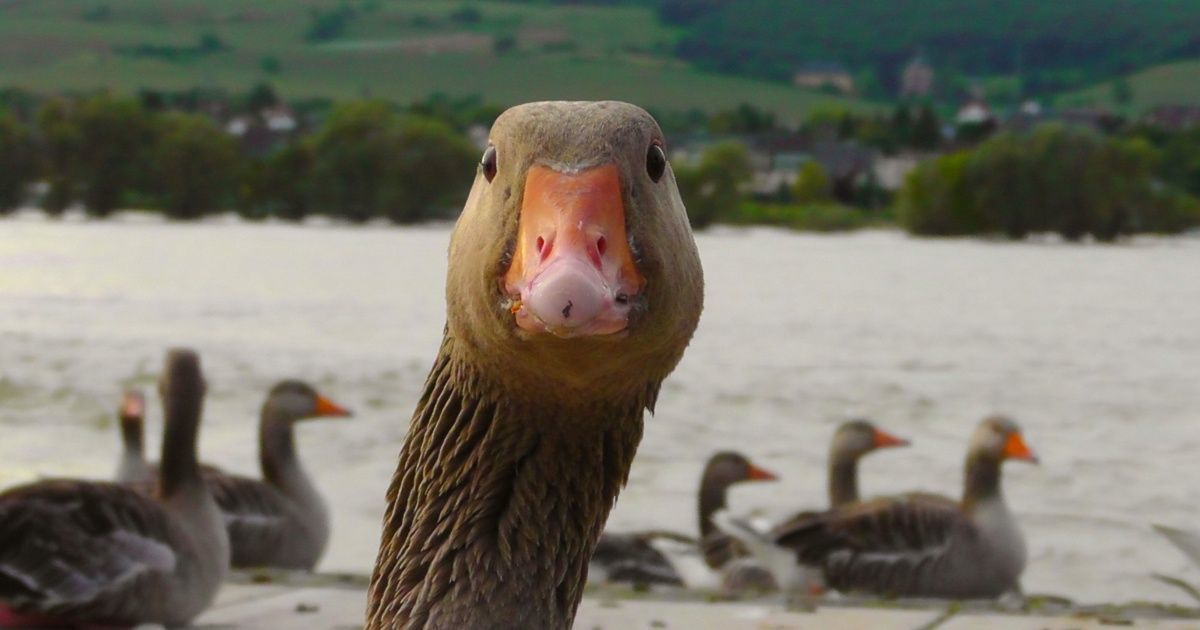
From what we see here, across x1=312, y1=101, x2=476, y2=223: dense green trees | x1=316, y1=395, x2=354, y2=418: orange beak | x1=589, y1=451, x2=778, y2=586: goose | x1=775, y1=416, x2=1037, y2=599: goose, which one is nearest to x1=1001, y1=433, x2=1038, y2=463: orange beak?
x1=775, y1=416, x2=1037, y2=599: goose

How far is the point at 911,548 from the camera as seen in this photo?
953cm

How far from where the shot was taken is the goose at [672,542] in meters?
9.02

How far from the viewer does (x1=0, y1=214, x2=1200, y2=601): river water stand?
591 inches

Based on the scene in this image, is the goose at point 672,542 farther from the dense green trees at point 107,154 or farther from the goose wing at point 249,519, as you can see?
the dense green trees at point 107,154

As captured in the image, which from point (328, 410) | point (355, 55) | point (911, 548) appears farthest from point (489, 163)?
point (355, 55)

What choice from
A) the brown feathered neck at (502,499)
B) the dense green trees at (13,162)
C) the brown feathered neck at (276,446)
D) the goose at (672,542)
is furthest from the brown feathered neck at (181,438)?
the dense green trees at (13,162)

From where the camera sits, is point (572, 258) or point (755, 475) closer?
point (572, 258)

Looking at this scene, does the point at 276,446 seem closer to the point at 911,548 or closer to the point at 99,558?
the point at 99,558

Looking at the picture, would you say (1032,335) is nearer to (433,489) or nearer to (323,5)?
(433,489)

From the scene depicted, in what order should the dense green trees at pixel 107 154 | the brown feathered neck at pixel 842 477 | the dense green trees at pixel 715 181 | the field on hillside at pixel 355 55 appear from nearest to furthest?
the brown feathered neck at pixel 842 477
the dense green trees at pixel 715 181
the dense green trees at pixel 107 154
the field on hillside at pixel 355 55

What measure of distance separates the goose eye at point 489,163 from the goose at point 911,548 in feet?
23.1

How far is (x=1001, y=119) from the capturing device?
78312mm

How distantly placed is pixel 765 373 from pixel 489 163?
24842mm

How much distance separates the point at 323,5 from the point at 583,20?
19024 millimetres
